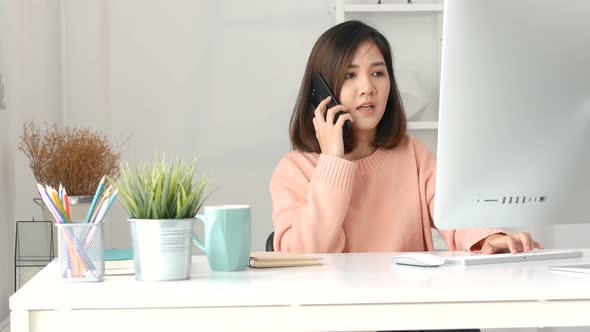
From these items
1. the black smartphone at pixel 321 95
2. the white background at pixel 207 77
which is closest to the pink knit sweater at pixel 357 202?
the black smartphone at pixel 321 95

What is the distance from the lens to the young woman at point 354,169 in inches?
76.0

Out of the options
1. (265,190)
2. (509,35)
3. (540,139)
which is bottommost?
(265,190)

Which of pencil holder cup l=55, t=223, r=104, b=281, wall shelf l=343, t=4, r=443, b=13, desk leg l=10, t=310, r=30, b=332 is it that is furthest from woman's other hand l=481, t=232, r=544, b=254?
wall shelf l=343, t=4, r=443, b=13

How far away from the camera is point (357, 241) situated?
A: 206 centimetres

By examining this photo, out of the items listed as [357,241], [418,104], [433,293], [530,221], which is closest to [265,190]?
[418,104]

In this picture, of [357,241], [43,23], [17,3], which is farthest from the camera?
[43,23]

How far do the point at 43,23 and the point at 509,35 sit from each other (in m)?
1.99

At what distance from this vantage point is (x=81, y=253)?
131 centimetres

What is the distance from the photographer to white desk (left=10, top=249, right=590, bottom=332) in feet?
3.77

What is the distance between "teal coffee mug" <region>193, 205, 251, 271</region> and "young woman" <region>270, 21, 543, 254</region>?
0.47 meters

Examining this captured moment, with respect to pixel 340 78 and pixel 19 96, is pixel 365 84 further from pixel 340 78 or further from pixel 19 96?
pixel 19 96

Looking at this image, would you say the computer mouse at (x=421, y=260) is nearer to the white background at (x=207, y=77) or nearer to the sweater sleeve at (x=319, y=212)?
the sweater sleeve at (x=319, y=212)

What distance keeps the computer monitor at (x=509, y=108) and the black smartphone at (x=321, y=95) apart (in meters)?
0.68

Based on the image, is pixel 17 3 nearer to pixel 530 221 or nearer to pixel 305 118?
pixel 305 118
